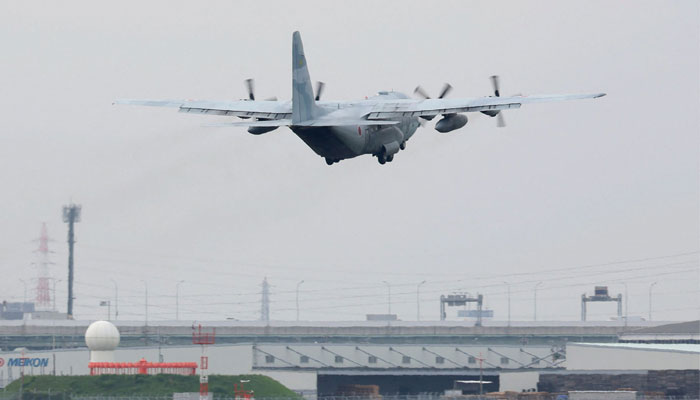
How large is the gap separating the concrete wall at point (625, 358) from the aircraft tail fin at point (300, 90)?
54.6 m

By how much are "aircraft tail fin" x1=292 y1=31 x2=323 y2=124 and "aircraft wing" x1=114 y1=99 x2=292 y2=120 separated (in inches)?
133

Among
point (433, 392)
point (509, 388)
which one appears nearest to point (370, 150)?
point (509, 388)

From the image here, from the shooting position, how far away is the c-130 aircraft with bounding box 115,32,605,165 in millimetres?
69875

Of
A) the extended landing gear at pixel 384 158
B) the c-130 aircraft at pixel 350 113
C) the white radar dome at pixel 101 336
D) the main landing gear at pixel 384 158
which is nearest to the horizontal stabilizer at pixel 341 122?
the c-130 aircraft at pixel 350 113

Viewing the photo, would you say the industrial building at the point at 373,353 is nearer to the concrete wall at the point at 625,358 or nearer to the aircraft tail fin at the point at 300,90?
the concrete wall at the point at 625,358

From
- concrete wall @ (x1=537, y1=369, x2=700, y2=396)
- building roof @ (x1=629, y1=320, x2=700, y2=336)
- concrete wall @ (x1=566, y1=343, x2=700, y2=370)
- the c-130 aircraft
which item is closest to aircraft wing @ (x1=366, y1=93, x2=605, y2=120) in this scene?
the c-130 aircraft

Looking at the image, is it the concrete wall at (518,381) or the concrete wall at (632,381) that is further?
the concrete wall at (518,381)

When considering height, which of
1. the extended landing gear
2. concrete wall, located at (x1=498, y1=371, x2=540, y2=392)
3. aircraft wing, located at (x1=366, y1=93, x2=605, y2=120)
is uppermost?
aircraft wing, located at (x1=366, y1=93, x2=605, y2=120)

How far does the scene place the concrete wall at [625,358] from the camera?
368ft

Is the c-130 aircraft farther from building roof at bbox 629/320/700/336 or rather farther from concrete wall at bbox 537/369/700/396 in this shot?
building roof at bbox 629/320/700/336

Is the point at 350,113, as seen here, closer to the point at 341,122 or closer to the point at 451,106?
the point at 341,122

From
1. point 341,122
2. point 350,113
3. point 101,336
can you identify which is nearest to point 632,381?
point 101,336

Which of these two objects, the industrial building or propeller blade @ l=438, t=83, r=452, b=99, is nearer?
propeller blade @ l=438, t=83, r=452, b=99

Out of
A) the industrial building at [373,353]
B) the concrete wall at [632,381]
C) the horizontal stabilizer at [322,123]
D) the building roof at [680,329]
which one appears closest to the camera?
the horizontal stabilizer at [322,123]
